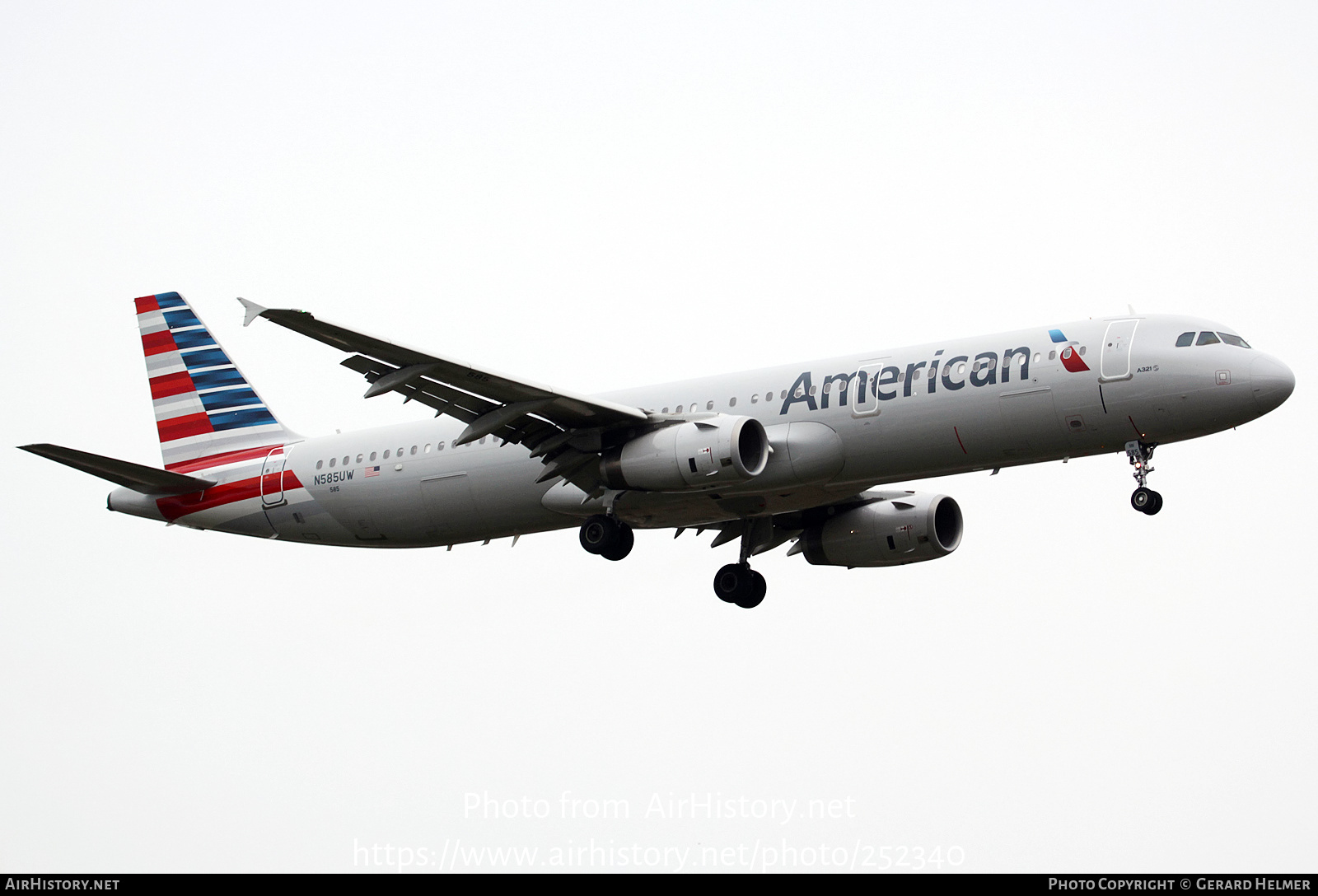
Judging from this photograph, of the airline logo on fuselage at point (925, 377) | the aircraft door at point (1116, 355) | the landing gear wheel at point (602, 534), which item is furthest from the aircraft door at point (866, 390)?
the landing gear wheel at point (602, 534)

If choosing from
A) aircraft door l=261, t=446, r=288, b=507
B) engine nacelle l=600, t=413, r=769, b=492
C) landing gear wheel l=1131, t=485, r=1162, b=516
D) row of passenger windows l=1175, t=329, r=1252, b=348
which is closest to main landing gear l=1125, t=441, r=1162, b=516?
landing gear wheel l=1131, t=485, r=1162, b=516

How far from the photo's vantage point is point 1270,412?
91.6ft

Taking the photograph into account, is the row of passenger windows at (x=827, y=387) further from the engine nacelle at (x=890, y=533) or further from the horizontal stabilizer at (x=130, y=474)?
the horizontal stabilizer at (x=130, y=474)

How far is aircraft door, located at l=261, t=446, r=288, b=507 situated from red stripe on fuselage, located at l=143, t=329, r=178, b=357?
5.21 m

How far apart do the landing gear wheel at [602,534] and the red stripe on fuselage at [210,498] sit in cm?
911

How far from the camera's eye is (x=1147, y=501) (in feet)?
93.6

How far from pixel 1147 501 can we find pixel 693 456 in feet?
28.5

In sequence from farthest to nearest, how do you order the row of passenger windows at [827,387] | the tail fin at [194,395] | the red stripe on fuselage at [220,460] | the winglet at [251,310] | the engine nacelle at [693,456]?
1. the tail fin at [194,395]
2. the red stripe on fuselage at [220,460]
3. the engine nacelle at [693,456]
4. the row of passenger windows at [827,387]
5. the winglet at [251,310]

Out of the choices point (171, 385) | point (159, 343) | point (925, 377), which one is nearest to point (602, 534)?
point (925, 377)

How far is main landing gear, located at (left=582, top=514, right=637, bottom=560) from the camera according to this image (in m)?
32.4

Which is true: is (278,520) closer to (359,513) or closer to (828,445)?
(359,513)

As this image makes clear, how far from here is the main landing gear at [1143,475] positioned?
93.5ft

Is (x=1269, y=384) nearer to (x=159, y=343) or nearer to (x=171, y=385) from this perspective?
(x=171, y=385)

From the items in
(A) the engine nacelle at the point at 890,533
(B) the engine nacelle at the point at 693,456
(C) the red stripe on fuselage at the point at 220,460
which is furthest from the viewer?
(C) the red stripe on fuselage at the point at 220,460
